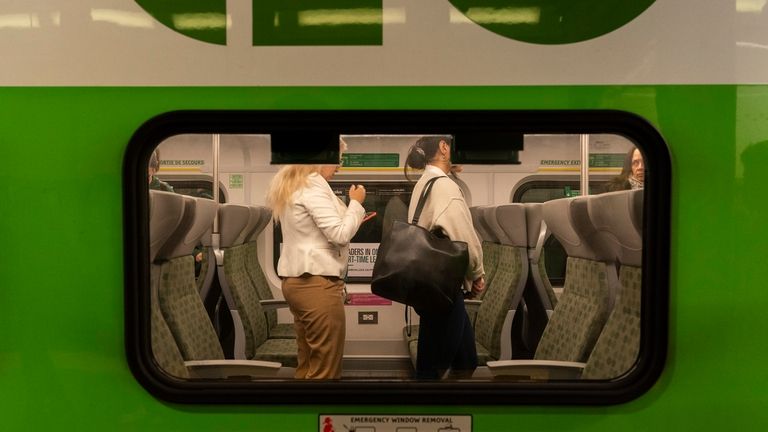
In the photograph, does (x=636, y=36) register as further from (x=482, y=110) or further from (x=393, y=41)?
(x=393, y=41)

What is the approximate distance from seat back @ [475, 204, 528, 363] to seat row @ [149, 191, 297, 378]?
1421 millimetres

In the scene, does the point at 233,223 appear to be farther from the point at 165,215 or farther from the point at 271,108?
the point at 271,108

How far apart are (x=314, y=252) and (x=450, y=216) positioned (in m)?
0.70

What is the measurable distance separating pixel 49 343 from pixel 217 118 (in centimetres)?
65

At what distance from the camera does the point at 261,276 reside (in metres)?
5.66

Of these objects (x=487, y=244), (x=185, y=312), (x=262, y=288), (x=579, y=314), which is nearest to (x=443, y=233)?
(x=579, y=314)

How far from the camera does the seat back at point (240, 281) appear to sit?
457cm

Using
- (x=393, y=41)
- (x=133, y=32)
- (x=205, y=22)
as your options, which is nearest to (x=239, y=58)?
(x=205, y=22)

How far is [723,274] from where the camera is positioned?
4.60 ft

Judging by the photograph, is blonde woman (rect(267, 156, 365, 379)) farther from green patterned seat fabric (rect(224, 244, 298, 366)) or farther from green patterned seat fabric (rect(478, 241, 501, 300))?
green patterned seat fabric (rect(478, 241, 501, 300))

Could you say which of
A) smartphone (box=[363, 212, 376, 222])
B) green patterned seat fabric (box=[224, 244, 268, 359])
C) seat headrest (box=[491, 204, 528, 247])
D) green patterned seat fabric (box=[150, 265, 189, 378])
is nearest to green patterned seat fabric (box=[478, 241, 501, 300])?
seat headrest (box=[491, 204, 528, 247])

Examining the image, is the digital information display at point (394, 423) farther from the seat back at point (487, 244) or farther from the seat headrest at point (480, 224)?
the seat headrest at point (480, 224)

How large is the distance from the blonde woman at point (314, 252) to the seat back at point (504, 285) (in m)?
1.87

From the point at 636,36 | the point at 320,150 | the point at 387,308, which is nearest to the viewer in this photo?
the point at 636,36
